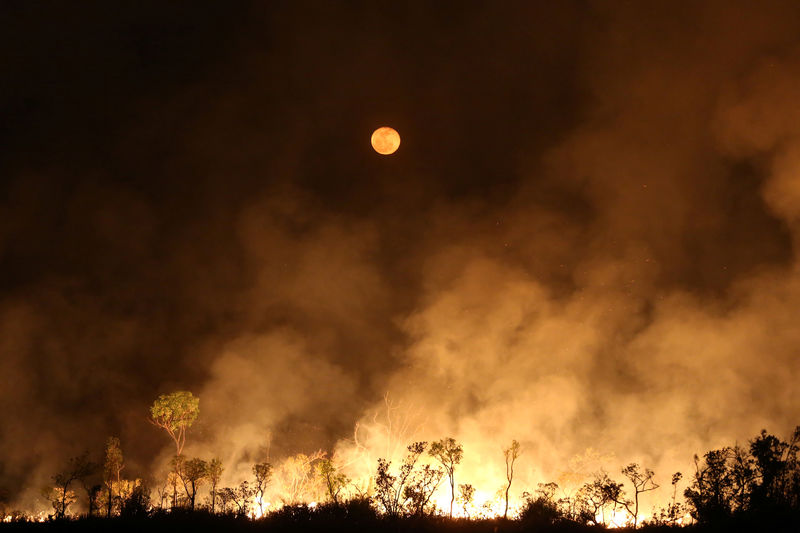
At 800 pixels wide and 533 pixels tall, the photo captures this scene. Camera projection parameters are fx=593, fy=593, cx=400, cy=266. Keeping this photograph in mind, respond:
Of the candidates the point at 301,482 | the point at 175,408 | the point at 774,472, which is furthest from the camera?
the point at 301,482

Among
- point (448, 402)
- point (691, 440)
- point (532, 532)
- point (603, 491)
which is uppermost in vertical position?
point (448, 402)

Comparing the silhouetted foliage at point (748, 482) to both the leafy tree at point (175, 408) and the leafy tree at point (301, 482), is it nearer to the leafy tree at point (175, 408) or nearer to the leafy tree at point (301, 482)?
the leafy tree at point (301, 482)

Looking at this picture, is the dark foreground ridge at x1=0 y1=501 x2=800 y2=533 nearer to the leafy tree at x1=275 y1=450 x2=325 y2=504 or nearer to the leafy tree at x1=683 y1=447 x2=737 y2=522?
A: the leafy tree at x1=683 y1=447 x2=737 y2=522

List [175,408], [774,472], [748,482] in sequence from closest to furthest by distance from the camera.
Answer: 1. [774,472]
2. [748,482]
3. [175,408]

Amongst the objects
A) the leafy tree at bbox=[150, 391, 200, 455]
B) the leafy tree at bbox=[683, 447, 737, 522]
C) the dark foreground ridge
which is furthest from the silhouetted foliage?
the leafy tree at bbox=[150, 391, 200, 455]

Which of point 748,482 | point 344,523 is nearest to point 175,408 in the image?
point 344,523

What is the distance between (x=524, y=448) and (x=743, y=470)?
17.6m

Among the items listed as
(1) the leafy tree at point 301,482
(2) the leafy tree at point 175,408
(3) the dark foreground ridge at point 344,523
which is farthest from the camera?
(1) the leafy tree at point 301,482

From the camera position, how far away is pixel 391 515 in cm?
1383

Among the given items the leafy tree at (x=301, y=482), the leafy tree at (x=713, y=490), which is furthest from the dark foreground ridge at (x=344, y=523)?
the leafy tree at (x=301, y=482)

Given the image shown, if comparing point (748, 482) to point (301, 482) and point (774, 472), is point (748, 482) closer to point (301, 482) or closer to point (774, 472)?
point (774, 472)

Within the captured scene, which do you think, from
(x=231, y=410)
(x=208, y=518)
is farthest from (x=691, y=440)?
(x=231, y=410)

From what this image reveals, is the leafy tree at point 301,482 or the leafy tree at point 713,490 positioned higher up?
the leafy tree at point 301,482

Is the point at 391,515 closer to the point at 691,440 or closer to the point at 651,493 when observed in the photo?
the point at 651,493
